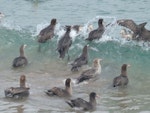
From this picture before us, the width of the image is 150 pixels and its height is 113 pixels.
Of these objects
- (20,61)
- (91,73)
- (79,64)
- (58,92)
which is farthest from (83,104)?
(20,61)

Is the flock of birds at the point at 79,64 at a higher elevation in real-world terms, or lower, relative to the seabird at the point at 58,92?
higher

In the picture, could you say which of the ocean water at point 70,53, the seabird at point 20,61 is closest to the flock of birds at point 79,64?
the seabird at point 20,61

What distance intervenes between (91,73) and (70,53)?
328cm

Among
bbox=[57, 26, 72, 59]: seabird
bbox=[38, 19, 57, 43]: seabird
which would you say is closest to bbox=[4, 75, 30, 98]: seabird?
bbox=[57, 26, 72, 59]: seabird

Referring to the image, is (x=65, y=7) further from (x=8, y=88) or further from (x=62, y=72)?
(x=8, y=88)

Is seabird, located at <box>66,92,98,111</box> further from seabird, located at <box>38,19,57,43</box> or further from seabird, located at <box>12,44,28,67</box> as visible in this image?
seabird, located at <box>38,19,57,43</box>

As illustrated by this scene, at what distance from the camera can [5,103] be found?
1395 cm

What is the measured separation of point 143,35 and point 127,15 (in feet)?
14.1

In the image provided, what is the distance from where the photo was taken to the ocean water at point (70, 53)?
46.4 ft

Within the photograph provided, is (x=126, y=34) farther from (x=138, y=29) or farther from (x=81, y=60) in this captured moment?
(x=81, y=60)

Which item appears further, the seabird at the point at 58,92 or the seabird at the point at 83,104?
the seabird at the point at 58,92

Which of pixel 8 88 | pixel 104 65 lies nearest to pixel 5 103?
pixel 8 88

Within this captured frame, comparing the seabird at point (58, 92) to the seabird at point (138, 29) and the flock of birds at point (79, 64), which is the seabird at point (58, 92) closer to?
the flock of birds at point (79, 64)

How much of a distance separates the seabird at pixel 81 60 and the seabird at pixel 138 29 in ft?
7.45
